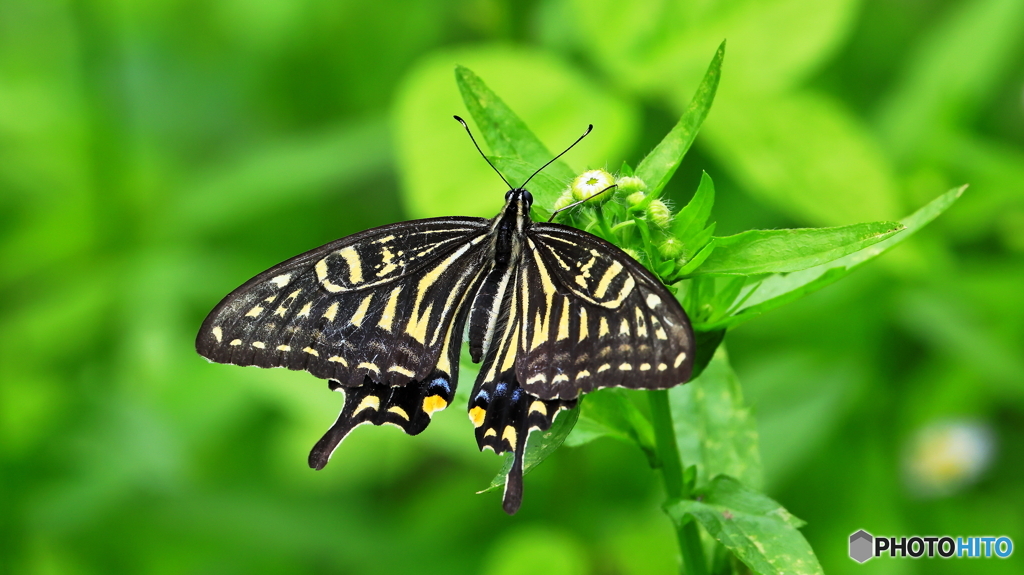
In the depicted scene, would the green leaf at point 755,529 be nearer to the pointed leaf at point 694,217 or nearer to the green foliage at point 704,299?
the green foliage at point 704,299

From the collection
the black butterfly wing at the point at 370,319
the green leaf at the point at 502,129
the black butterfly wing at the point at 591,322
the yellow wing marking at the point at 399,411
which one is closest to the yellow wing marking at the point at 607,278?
the black butterfly wing at the point at 591,322

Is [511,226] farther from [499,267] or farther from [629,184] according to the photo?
[629,184]

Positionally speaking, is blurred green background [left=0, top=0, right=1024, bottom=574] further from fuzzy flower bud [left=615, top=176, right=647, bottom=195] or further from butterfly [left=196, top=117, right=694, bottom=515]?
fuzzy flower bud [left=615, top=176, right=647, bottom=195]

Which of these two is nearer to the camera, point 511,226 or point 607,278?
point 607,278

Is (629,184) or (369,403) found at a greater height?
(629,184)

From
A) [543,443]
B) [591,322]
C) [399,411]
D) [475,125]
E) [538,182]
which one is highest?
[475,125]

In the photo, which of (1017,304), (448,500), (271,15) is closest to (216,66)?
(271,15)

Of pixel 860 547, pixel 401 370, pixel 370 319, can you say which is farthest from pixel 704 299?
pixel 860 547
